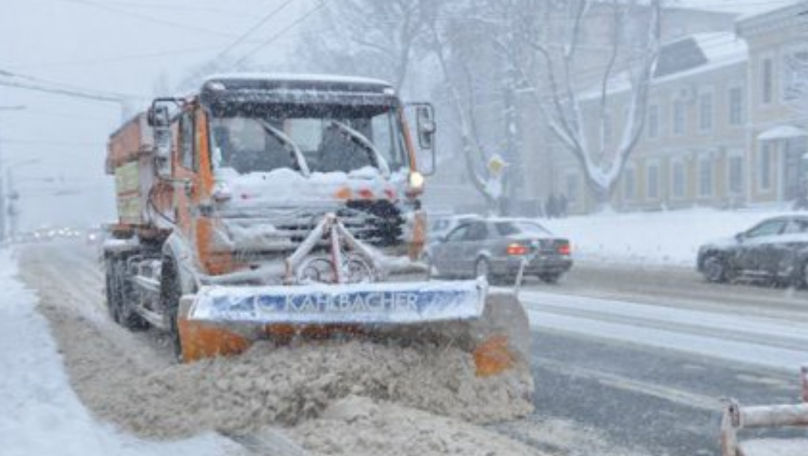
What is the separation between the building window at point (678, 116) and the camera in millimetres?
53781

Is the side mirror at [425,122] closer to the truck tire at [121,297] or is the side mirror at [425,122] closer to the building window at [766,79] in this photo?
the truck tire at [121,297]

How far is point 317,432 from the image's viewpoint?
283 inches

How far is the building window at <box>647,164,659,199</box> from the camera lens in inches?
2210

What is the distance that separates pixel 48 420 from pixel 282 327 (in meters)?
1.88

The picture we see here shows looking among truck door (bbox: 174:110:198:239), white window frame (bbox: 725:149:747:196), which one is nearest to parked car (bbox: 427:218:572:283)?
truck door (bbox: 174:110:198:239)

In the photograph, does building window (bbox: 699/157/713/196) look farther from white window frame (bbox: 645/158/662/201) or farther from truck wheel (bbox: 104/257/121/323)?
truck wheel (bbox: 104/257/121/323)

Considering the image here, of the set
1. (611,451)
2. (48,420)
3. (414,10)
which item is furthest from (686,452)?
(414,10)

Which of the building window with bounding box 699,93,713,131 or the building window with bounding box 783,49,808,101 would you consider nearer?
the building window with bounding box 783,49,808,101

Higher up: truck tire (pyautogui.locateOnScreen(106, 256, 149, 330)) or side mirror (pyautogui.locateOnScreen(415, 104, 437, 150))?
side mirror (pyautogui.locateOnScreen(415, 104, 437, 150))

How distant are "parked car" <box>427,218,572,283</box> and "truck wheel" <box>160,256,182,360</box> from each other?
36.1 ft

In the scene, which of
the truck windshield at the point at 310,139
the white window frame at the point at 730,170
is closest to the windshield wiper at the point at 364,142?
the truck windshield at the point at 310,139

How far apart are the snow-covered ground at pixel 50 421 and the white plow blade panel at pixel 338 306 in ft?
3.40

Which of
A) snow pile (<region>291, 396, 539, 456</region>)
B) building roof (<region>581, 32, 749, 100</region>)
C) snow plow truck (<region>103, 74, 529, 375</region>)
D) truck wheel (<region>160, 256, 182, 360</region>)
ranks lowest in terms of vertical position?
snow pile (<region>291, 396, 539, 456</region>)

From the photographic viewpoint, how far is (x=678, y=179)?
54562mm
